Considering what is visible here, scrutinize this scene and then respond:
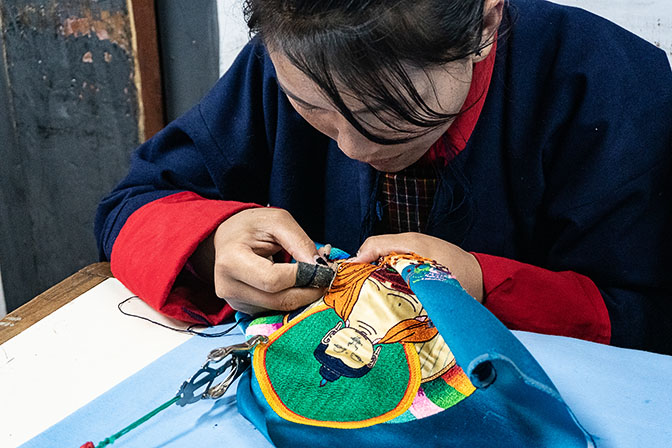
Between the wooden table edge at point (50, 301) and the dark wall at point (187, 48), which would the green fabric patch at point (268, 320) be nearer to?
the wooden table edge at point (50, 301)

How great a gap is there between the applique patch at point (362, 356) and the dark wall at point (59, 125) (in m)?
0.91

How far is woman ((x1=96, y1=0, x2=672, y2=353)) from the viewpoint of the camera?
0.54 m

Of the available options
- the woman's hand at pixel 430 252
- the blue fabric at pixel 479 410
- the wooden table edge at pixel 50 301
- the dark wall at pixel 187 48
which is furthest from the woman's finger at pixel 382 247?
the dark wall at pixel 187 48

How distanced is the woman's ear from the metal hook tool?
1.09 feet

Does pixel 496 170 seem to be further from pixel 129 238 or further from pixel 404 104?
pixel 129 238

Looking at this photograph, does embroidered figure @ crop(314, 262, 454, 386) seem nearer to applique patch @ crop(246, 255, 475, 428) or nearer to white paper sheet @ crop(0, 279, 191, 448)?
applique patch @ crop(246, 255, 475, 428)

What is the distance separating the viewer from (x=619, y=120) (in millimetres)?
639

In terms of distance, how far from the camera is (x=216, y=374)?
0.50 metres

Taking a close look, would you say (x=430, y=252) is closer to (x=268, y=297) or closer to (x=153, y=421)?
(x=268, y=297)

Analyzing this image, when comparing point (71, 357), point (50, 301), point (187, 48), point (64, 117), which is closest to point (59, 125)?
point (64, 117)

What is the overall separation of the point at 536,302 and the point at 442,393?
0.70ft

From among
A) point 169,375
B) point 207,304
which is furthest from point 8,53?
point 169,375

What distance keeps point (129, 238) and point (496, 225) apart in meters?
0.44

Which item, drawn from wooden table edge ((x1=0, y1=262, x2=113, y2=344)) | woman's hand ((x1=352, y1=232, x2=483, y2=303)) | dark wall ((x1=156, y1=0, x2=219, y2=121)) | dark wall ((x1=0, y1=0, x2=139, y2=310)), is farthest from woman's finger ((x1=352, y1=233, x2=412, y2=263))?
dark wall ((x1=0, y1=0, x2=139, y2=310))
